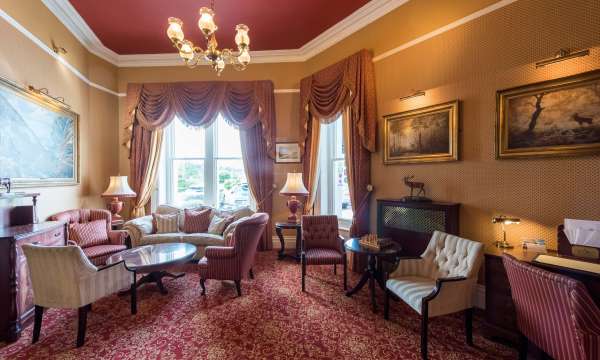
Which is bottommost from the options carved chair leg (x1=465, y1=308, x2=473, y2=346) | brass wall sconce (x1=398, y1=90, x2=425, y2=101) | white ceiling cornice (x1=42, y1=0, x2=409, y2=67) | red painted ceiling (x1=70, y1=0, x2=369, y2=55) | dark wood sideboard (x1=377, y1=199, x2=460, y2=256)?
carved chair leg (x1=465, y1=308, x2=473, y2=346)

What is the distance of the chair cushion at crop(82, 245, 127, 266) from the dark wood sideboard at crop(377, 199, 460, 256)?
385 centimetres

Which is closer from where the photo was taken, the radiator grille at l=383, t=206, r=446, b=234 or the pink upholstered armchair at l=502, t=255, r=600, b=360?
the pink upholstered armchair at l=502, t=255, r=600, b=360

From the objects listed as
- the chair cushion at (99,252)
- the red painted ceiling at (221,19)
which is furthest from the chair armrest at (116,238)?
the red painted ceiling at (221,19)

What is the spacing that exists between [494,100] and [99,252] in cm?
524

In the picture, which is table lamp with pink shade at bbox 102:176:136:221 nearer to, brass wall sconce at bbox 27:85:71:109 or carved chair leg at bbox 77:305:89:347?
brass wall sconce at bbox 27:85:71:109

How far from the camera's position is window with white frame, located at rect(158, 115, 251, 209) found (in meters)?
5.35

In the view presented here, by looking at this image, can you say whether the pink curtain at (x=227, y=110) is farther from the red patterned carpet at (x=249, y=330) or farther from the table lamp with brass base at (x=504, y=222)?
the table lamp with brass base at (x=504, y=222)

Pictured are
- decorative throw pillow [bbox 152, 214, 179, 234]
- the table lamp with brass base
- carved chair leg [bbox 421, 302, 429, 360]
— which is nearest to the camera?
carved chair leg [bbox 421, 302, 429, 360]

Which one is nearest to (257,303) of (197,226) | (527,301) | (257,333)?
(257,333)

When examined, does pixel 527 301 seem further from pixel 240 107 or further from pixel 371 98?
pixel 240 107

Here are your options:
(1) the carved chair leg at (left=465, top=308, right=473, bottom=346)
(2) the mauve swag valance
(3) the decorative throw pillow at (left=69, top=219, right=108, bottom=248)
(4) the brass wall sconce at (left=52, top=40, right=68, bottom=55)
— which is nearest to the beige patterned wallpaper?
(1) the carved chair leg at (left=465, top=308, right=473, bottom=346)

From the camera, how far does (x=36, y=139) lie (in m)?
3.37

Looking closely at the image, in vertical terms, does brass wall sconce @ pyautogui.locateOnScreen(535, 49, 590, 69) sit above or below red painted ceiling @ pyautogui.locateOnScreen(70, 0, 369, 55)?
below

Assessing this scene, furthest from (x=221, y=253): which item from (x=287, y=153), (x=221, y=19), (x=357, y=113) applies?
(x=221, y=19)
